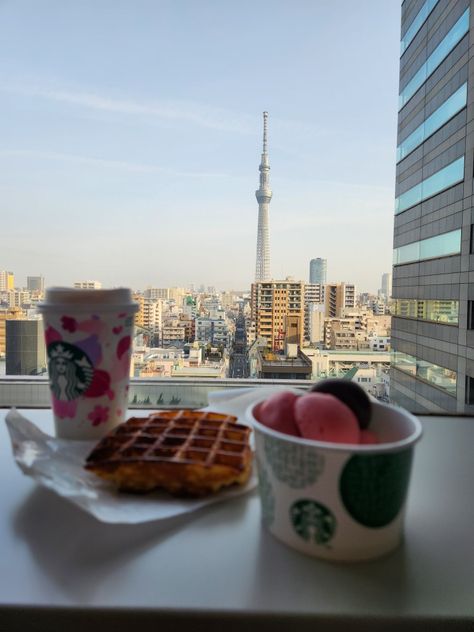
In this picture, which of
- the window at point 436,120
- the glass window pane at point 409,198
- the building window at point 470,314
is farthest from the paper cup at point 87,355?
the glass window pane at point 409,198

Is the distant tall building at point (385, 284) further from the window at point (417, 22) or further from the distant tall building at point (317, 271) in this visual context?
the window at point (417, 22)

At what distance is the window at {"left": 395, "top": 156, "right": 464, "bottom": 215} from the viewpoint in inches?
442

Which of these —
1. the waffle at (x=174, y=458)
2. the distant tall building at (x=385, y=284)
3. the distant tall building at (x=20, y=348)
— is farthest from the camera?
the distant tall building at (x=385, y=284)

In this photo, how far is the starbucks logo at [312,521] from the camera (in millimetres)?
321

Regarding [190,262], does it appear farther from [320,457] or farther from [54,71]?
[320,457]


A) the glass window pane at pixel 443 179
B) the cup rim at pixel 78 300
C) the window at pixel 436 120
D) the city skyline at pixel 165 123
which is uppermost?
the window at pixel 436 120

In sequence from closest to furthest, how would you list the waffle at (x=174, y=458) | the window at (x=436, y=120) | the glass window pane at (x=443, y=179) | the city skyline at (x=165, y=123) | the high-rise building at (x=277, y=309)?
the waffle at (x=174, y=458) < the city skyline at (x=165, y=123) < the high-rise building at (x=277, y=309) < the window at (x=436, y=120) < the glass window pane at (x=443, y=179)

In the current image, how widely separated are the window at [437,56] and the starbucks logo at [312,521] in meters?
12.1

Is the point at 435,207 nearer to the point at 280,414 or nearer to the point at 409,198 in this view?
the point at 409,198

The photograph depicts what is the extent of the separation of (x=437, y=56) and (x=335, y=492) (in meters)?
15.3

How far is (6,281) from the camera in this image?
142cm

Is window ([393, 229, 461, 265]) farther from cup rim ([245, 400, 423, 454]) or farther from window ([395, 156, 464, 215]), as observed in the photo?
cup rim ([245, 400, 423, 454])

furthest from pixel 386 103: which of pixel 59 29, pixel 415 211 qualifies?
pixel 415 211

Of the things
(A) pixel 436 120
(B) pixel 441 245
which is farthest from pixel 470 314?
(A) pixel 436 120
